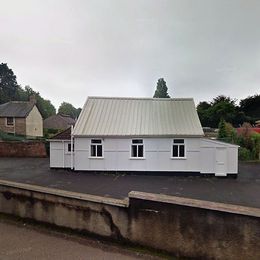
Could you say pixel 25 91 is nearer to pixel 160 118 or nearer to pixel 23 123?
pixel 23 123

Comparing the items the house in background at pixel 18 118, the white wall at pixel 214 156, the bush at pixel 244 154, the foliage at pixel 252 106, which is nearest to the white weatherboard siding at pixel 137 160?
the white wall at pixel 214 156

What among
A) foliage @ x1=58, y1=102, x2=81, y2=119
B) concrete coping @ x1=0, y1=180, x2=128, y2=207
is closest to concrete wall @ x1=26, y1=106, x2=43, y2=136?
concrete coping @ x1=0, y1=180, x2=128, y2=207

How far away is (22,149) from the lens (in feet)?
72.2

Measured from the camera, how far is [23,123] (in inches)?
1372

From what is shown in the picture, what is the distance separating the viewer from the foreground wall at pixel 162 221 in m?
3.99

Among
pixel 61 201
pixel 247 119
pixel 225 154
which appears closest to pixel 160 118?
pixel 225 154

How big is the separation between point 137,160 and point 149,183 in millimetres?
2384

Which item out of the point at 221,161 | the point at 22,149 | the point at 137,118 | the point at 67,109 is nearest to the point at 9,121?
the point at 22,149

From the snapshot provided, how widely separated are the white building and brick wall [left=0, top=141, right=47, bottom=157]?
274 inches

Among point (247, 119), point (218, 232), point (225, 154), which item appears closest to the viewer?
point (218, 232)

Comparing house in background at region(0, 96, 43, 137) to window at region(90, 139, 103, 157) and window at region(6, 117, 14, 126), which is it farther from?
window at region(90, 139, 103, 157)

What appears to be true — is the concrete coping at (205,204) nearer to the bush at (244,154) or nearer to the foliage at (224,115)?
the bush at (244,154)

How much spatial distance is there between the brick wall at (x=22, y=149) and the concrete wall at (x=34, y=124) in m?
14.3

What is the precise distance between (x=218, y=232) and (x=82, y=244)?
2772 mm
